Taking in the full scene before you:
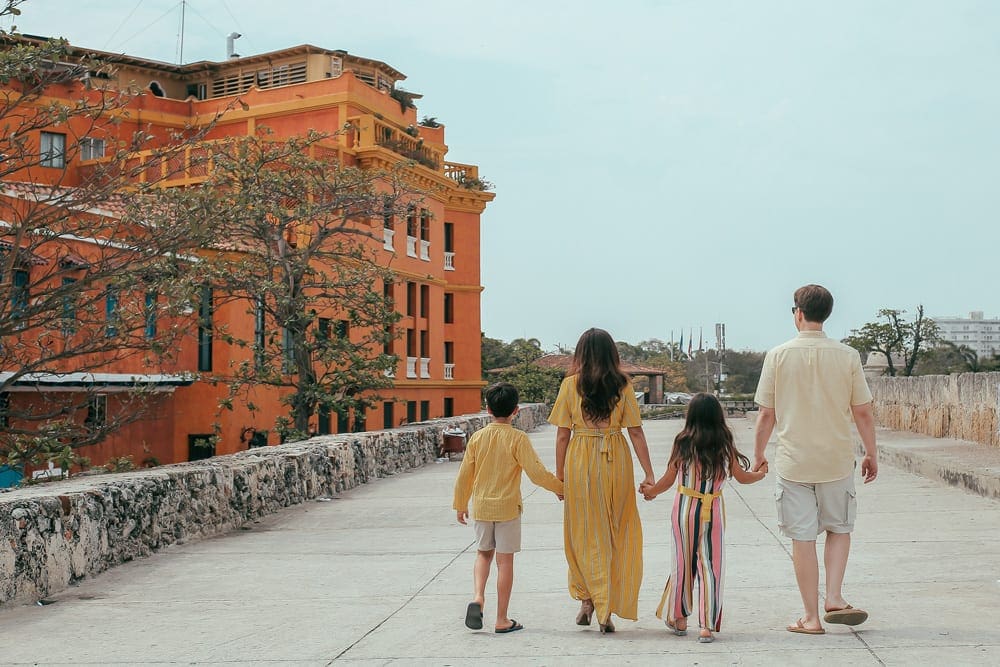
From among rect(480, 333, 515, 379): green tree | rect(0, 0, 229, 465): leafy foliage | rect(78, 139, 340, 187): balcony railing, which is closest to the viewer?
rect(0, 0, 229, 465): leafy foliage

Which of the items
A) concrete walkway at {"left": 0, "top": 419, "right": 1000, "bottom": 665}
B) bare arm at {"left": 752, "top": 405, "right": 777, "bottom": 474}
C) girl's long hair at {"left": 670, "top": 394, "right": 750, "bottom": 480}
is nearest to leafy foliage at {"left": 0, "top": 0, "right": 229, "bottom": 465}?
concrete walkway at {"left": 0, "top": 419, "right": 1000, "bottom": 665}

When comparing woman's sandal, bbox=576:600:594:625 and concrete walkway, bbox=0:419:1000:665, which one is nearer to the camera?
concrete walkway, bbox=0:419:1000:665

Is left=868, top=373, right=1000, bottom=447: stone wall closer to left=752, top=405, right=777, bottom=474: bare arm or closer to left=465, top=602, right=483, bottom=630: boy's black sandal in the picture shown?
left=752, top=405, right=777, bottom=474: bare arm

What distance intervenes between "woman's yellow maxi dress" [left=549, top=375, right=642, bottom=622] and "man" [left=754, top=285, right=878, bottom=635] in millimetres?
800

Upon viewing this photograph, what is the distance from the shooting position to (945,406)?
69.7ft

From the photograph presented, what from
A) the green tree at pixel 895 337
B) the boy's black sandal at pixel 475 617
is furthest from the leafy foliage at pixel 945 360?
the boy's black sandal at pixel 475 617

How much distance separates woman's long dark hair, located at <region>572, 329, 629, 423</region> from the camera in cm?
574

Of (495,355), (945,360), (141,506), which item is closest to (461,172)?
(495,355)

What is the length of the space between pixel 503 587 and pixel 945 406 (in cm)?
1768

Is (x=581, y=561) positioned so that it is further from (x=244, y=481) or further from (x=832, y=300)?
(x=244, y=481)

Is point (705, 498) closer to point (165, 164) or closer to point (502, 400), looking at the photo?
point (502, 400)

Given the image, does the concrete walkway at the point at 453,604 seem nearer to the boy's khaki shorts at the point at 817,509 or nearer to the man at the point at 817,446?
the man at the point at 817,446

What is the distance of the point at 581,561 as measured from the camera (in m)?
5.74

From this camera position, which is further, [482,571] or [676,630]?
[482,571]
